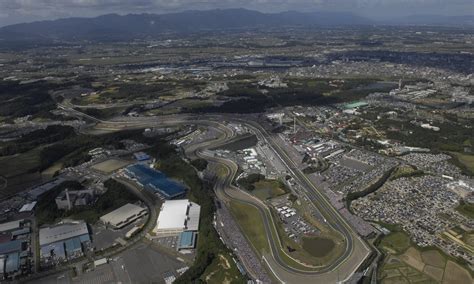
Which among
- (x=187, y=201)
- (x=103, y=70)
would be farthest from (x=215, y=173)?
(x=103, y=70)

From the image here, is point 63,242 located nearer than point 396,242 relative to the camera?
No

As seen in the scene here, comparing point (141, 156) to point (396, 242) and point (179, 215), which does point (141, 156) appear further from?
point (396, 242)

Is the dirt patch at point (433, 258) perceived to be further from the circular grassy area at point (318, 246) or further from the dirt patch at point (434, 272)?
the circular grassy area at point (318, 246)

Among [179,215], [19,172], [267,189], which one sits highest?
[179,215]

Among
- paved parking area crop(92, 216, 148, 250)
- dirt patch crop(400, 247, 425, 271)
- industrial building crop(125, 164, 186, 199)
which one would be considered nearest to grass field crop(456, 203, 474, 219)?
dirt patch crop(400, 247, 425, 271)

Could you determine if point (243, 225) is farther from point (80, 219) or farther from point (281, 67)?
point (281, 67)

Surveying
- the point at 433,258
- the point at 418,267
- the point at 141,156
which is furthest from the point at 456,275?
the point at 141,156

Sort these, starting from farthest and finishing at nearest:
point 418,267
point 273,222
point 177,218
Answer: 1. point 273,222
2. point 177,218
3. point 418,267
